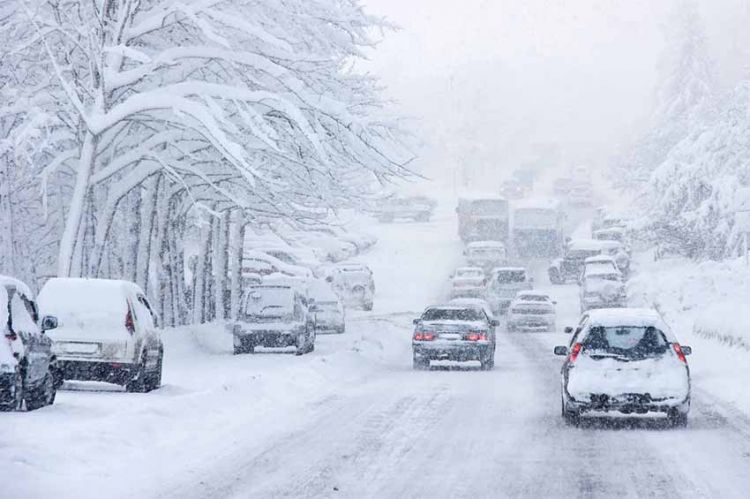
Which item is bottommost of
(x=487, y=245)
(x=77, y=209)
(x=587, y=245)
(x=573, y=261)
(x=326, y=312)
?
(x=326, y=312)

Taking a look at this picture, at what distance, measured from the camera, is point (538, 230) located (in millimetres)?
75375

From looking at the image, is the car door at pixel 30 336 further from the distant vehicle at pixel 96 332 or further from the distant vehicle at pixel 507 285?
the distant vehicle at pixel 507 285

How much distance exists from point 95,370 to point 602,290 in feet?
112

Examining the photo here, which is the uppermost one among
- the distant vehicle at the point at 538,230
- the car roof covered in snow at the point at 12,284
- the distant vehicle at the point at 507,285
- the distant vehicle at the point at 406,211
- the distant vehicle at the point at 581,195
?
the distant vehicle at the point at 581,195

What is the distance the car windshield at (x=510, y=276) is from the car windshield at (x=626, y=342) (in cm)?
3583

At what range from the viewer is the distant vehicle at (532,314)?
160 ft

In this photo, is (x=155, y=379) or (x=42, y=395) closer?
(x=42, y=395)

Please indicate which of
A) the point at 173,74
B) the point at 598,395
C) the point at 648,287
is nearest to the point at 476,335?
the point at 173,74

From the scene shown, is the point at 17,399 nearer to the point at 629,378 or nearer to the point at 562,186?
the point at 629,378

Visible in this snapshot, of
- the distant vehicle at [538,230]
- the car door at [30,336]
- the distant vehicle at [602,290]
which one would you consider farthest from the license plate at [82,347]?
the distant vehicle at [538,230]

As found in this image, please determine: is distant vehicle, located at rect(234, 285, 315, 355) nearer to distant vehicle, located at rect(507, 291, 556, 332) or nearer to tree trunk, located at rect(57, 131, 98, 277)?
tree trunk, located at rect(57, 131, 98, 277)

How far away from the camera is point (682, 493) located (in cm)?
1222

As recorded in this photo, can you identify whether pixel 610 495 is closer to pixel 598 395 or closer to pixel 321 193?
pixel 598 395

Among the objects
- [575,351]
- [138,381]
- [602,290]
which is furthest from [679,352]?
[602,290]
